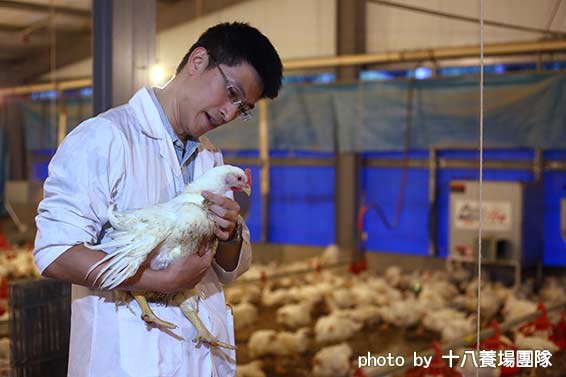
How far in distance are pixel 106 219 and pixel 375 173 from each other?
4.33 metres

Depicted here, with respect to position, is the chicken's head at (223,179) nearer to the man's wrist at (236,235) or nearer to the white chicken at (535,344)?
the man's wrist at (236,235)

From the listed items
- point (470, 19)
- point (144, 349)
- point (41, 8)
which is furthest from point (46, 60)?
point (144, 349)

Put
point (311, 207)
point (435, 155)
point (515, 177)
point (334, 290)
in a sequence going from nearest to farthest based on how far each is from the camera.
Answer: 1. point (334, 290)
2. point (515, 177)
3. point (435, 155)
4. point (311, 207)

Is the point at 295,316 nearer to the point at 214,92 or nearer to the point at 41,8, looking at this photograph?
the point at 41,8

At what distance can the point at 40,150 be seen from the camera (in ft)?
14.6

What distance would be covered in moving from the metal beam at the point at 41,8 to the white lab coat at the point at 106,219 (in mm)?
1443

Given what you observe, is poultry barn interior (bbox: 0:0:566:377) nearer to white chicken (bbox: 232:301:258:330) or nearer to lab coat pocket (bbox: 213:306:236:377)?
white chicken (bbox: 232:301:258:330)

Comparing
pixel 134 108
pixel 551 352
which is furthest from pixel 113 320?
pixel 551 352

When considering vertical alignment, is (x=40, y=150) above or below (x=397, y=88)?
below

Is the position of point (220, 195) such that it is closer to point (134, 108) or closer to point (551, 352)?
point (134, 108)

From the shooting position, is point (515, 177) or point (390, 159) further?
point (390, 159)

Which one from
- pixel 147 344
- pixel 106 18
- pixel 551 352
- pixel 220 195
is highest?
pixel 106 18

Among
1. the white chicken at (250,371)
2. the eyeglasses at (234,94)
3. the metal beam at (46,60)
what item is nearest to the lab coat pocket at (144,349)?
the eyeglasses at (234,94)

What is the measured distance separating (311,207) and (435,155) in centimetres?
116
